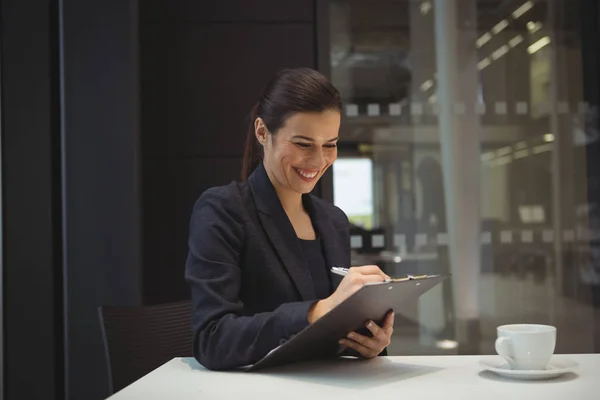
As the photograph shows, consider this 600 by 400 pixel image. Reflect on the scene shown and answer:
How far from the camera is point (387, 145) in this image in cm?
374

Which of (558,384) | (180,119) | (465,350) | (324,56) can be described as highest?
(324,56)

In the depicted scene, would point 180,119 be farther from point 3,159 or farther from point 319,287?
point 319,287

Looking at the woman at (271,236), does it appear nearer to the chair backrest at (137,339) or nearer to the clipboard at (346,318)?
the clipboard at (346,318)

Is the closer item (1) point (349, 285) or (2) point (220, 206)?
(1) point (349, 285)

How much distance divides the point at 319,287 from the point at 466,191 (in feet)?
6.28

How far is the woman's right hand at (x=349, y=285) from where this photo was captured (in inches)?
59.8

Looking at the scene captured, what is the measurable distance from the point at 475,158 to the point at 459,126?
0.18m

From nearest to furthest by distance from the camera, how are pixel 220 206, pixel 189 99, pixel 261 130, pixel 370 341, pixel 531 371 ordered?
1. pixel 531 371
2. pixel 370 341
3. pixel 220 206
4. pixel 261 130
5. pixel 189 99

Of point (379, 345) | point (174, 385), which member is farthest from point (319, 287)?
point (174, 385)

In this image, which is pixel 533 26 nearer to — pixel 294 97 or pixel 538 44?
pixel 538 44

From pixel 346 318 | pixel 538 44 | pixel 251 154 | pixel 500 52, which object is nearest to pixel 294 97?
pixel 251 154

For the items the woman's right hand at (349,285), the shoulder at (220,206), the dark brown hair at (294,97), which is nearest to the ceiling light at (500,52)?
the dark brown hair at (294,97)

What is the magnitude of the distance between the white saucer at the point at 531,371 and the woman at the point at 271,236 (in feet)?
0.82

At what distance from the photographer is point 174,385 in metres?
1.42
